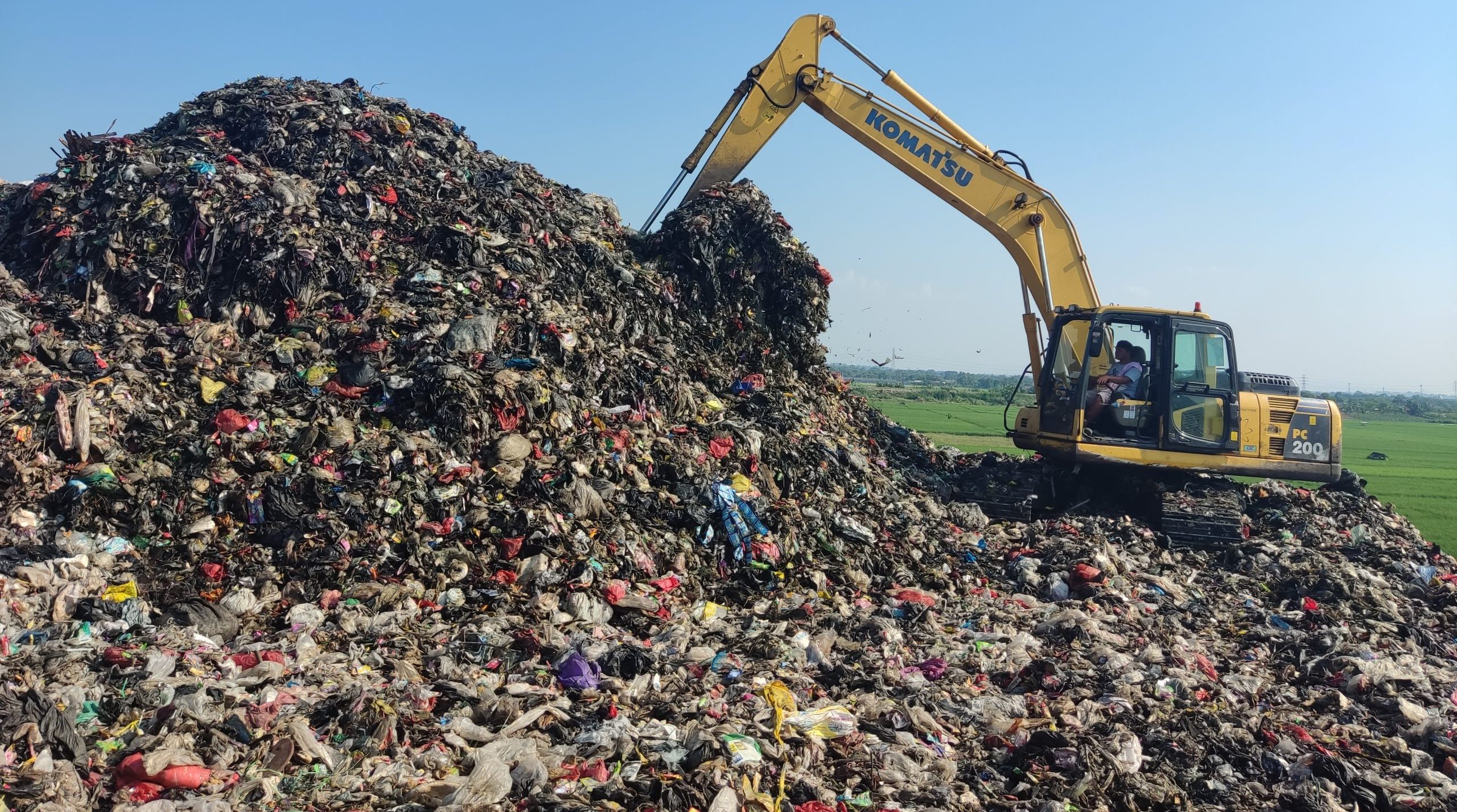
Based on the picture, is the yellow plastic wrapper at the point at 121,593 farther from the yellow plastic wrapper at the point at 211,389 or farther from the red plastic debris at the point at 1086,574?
the red plastic debris at the point at 1086,574

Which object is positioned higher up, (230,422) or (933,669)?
(230,422)

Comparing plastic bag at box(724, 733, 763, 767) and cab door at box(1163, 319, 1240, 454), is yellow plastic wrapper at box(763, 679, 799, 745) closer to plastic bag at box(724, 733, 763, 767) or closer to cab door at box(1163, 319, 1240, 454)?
plastic bag at box(724, 733, 763, 767)

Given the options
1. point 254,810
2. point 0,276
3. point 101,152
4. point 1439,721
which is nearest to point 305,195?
point 101,152

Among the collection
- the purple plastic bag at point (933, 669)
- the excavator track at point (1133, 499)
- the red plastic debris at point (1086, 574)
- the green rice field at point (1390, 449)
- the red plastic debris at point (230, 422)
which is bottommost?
the green rice field at point (1390, 449)

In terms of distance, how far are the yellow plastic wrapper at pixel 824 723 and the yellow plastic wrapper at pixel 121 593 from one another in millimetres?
3994

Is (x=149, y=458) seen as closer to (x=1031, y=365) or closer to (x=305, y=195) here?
(x=305, y=195)

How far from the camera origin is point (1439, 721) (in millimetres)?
5086

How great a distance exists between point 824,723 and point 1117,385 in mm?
6122

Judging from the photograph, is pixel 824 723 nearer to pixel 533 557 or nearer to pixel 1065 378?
pixel 533 557

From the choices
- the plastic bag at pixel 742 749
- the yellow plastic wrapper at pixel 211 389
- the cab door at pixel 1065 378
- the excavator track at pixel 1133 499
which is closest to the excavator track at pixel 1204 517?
the excavator track at pixel 1133 499

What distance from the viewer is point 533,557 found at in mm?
6309

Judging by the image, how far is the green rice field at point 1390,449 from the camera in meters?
15.0

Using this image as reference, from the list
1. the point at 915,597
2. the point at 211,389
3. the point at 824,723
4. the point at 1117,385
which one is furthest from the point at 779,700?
the point at 1117,385

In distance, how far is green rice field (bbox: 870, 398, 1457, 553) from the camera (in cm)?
1499
